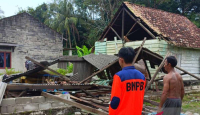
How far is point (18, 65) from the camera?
1677 centimetres

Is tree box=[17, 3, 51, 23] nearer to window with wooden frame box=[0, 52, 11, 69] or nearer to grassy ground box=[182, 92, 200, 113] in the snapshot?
window with wooden frame box=[0, 52, 11, 69]

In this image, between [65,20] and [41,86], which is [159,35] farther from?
[65,20]

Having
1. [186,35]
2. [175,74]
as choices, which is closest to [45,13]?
[186,35]

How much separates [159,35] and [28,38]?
1186cm

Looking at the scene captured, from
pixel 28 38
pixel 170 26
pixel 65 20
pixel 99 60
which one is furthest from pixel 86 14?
pixel 99 60

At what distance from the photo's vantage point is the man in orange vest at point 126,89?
2342 mm

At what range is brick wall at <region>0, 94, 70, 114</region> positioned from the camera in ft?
17.0

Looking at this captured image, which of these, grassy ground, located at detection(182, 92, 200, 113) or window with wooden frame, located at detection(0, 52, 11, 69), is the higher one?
window with wooden frame, located at detection(0, 52, 11, 69)

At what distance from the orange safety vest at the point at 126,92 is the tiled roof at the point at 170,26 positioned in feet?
28.2

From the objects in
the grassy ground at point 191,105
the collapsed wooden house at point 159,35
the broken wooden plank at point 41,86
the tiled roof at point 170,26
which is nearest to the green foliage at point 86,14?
the tiled roof at point 170,26

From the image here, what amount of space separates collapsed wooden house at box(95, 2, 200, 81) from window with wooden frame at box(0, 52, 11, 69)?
764 centimetres

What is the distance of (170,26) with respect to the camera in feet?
41.1

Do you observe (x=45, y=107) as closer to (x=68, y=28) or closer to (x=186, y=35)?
(x=186, y=35)

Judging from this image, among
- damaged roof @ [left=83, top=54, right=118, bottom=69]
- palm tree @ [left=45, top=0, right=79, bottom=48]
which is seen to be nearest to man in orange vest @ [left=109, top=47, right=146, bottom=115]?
damaged roof @ [left=83, top=54, right=118, bottom=69]
